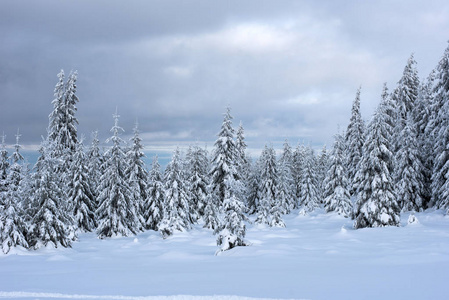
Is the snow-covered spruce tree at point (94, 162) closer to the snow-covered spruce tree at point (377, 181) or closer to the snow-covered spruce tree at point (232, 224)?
the snow-covered spruce tree at point (232, 224)

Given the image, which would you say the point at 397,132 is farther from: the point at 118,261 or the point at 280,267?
the point at 118,261

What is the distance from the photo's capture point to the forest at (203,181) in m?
23.7

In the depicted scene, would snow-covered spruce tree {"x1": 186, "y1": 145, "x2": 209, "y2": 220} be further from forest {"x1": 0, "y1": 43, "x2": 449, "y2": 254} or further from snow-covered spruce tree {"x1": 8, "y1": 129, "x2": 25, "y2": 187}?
snow-covered spruce tree {"x1": 8, "y1": 129, "x2": 25, "y2": 187}

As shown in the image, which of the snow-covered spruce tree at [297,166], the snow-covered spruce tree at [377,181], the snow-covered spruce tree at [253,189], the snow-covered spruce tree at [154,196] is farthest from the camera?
the snow-covered spruce tree at [297,166]

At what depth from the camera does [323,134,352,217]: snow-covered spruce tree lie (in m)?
42.9

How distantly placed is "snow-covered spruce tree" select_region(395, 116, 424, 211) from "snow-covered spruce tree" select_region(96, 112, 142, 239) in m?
27.8

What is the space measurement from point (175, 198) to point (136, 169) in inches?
255

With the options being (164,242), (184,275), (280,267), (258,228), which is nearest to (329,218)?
(258,228)

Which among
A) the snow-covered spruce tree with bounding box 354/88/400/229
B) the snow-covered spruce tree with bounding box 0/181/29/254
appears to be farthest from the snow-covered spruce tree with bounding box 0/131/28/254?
the snow-covered spruce tree with bounding box 354/88/400/229

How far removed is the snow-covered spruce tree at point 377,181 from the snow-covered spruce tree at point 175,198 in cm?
1663

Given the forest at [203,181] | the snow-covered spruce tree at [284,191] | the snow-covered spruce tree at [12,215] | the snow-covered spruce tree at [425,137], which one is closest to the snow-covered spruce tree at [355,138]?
the forest at [203,181]

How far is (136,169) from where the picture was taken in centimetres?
3669

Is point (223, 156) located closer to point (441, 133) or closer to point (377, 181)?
point (377, 181)

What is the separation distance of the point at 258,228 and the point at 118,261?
712 inches
